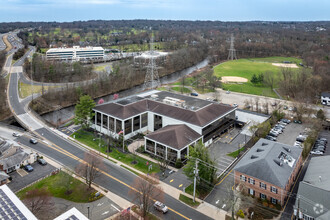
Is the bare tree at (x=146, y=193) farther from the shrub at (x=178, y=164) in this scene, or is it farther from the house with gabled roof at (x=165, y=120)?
the house with gabled roof at (x=165, y=120)

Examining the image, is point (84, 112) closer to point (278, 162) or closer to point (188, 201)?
point (188, 201)

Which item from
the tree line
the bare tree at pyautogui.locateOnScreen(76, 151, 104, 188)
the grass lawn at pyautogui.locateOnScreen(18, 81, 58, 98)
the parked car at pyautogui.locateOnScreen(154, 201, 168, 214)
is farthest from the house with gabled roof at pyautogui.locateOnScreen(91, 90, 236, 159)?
the grass lawn at pyautogui.locateOnScreen(18, 81, 58, 98)

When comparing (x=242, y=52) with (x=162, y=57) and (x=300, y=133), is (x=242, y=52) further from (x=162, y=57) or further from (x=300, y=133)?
(x=300, y=133)

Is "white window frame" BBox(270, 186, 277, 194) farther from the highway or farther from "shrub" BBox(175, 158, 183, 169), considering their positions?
"shrub" BBox(175, 158, 183, 169)

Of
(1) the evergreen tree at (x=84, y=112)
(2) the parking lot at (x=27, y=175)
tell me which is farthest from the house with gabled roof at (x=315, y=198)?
(1) the evergreen tree at (x=84, y=112)

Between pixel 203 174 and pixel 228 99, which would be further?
pixel 228 99

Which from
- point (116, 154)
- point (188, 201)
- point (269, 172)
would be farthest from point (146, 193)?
point (116, 154)

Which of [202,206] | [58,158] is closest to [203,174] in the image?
[202,206]
